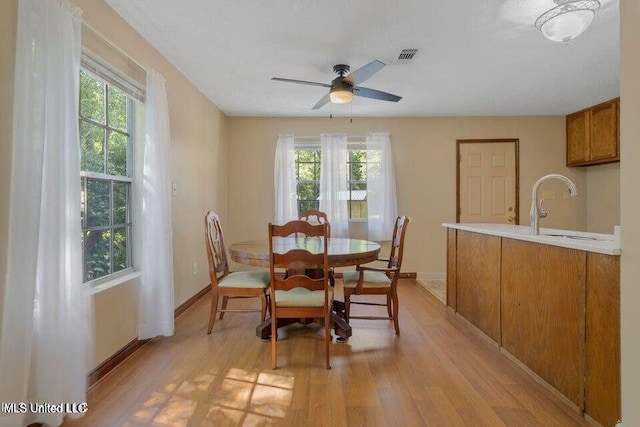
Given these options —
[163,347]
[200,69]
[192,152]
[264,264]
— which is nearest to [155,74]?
[200,69]

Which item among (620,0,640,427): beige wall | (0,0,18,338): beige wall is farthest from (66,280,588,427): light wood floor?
(0,0,18,338): beige wall

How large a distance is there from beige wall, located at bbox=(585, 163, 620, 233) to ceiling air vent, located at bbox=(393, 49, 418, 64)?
3.25 meters

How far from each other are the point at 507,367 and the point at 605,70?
2.93m

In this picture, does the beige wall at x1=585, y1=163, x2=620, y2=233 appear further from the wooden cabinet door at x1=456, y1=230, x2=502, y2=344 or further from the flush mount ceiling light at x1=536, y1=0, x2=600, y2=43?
the flush mount ceiling light at x1=536, y1=0, x2=600, y2=43

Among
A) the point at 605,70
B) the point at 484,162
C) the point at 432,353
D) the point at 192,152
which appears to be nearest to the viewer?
the point at 432,353

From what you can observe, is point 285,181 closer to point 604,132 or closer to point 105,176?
point 105,176

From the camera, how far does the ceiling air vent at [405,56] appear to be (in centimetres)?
267

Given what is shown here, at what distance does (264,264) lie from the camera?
7.12 ft

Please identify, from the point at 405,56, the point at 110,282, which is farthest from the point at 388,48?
the point at 110,282

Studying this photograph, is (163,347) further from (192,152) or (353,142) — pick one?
(353,142)

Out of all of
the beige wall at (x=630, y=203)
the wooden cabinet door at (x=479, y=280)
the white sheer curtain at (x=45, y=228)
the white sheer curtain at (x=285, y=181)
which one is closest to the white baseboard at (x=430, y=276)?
the wooden cabinet door at (x=479, y=280)

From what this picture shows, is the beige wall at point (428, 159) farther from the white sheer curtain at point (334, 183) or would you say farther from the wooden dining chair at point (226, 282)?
the wooden dining chair at point (226, 282)

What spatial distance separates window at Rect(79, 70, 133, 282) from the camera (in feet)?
6.48

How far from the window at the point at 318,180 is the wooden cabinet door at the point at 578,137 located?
2.83m
